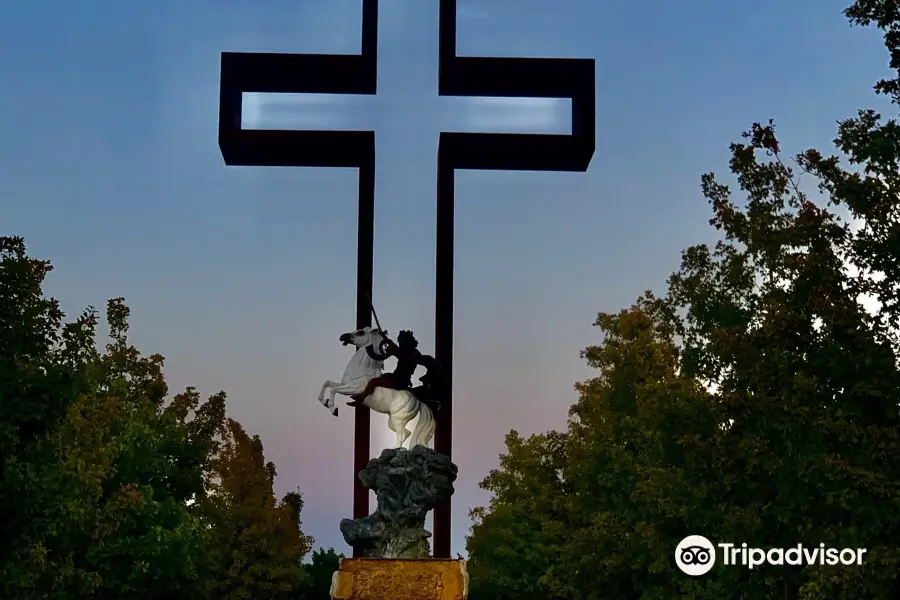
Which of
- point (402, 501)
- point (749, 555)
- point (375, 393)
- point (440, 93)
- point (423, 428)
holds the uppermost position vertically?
point (440, 93)

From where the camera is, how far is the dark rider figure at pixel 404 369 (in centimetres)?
1412

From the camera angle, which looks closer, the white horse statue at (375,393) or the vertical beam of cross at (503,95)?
the white horse statue at (375,393)

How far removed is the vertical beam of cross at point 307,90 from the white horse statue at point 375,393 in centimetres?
201

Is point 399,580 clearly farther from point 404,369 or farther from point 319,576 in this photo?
point 319,576

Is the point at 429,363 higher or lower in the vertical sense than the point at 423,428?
higher

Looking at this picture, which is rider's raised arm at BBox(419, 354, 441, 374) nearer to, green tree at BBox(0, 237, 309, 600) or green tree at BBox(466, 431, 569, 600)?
green tree at BBox(0, 237, 309, 600)

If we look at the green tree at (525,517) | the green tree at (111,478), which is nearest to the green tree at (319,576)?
the green tree at (111,478)

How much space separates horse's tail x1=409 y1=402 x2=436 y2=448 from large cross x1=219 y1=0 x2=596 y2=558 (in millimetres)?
2163

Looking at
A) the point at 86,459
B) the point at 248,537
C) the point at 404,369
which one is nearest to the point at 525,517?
the point at 248,537

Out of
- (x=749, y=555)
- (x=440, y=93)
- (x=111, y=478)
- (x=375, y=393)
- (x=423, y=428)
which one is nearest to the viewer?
(x=375, y=393)

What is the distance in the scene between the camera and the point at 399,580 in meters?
13.0

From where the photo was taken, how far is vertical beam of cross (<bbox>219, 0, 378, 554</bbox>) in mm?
16062

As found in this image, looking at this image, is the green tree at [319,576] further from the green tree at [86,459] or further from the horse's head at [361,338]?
the horse's head at [361,338]

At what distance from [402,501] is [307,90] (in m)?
6.12
